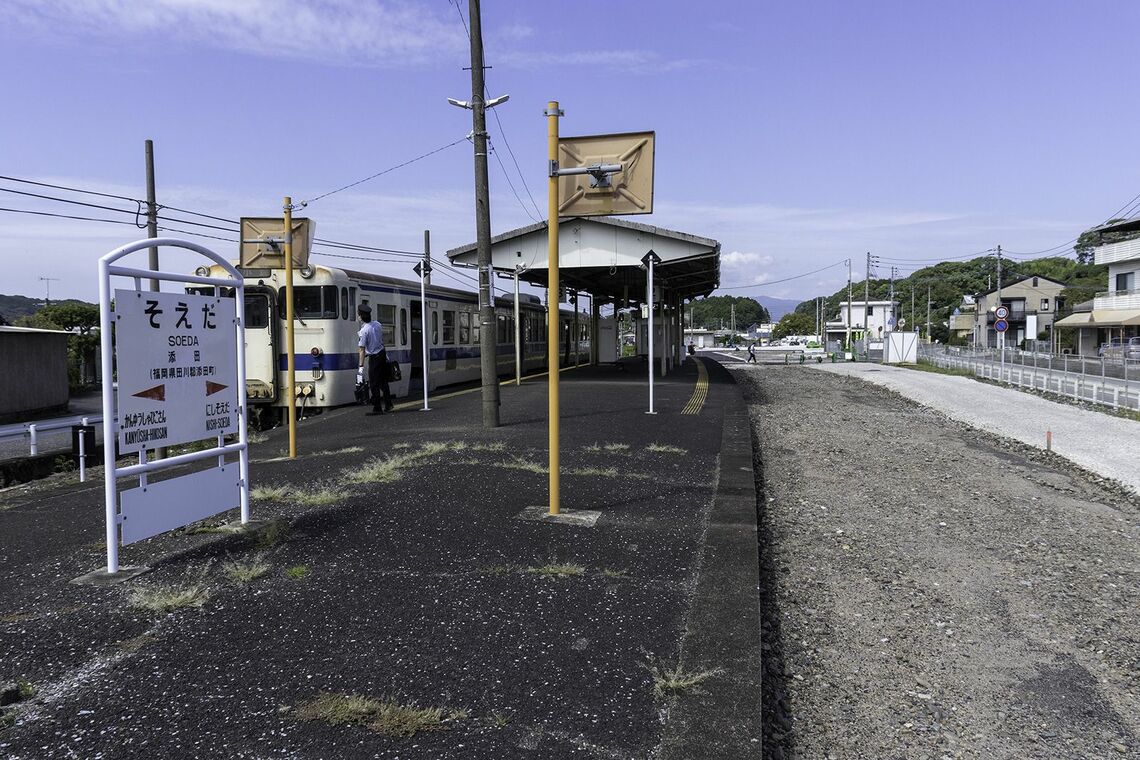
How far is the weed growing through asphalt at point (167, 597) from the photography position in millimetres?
3855

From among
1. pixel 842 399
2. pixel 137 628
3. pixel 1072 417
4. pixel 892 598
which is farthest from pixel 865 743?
pixel 842 399

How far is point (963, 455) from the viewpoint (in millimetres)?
11188

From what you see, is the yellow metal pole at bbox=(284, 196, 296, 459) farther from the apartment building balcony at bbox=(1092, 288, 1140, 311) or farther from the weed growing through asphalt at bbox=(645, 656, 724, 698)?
the apartment building balcony at bbox=(1092, 288, 1140, 311)

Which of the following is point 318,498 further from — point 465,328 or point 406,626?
point 465,328

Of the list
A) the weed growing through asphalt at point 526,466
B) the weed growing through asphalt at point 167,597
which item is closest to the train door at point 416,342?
the weed growing through asphalt at point 526,466

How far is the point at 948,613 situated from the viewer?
4613mm

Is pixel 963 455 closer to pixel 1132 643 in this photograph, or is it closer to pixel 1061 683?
pixel 1132 643

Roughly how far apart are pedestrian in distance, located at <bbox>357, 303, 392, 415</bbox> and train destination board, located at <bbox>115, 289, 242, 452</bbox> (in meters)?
6.80

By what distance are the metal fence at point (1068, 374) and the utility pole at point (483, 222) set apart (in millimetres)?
15182

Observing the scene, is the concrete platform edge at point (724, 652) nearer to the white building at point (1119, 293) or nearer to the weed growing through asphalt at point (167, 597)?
the weed growing through asphalt at point (167, 597)

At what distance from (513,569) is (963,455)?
8913 mm

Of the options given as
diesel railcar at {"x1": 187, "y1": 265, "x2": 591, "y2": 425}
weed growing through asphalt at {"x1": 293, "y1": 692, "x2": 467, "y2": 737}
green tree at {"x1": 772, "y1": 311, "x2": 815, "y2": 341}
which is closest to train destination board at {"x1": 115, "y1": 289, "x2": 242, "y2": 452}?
weed growing through asphalt at {"x1": 293, "y1": 692, "x2": 467, "y2": 737}

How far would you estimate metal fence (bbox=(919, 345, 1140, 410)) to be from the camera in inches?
709

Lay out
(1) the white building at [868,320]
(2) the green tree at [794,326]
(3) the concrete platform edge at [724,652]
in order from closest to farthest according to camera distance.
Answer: (3) the concrete platform edge at [724,652], (1) the white building at [868,320], (2) the green tree at [794,326]
